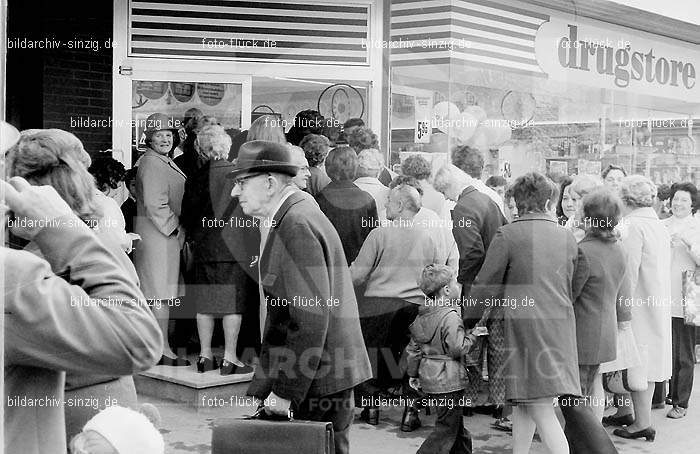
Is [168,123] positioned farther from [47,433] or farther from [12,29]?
[47,433]

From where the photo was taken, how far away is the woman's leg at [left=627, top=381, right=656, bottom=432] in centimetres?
654

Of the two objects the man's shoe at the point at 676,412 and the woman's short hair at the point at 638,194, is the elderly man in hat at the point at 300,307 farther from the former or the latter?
the man's shoe at the point at 676,412

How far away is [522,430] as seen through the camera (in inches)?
208

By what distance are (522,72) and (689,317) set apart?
279cm

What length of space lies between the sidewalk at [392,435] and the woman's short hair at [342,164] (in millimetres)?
1765

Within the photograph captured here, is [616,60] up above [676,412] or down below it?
above

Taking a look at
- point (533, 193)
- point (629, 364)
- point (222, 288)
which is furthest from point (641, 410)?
point (222, 288)

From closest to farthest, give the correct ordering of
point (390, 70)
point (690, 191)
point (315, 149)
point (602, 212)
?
point (602, 212), point (315, 149), point (690, 191), point (390, 70)

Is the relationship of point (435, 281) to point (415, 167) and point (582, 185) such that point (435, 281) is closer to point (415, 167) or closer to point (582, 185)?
point (415, 167)

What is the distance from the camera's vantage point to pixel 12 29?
7.95 m

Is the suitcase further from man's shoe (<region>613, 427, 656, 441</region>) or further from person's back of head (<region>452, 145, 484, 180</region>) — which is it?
man's shoe (<region>613, 427, 656, 441</region>)

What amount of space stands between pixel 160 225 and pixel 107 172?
23.5 inches

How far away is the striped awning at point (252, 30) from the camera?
7840mm

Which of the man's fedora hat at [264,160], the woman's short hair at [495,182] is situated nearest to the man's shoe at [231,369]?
the woman's short hair at [495,182]
